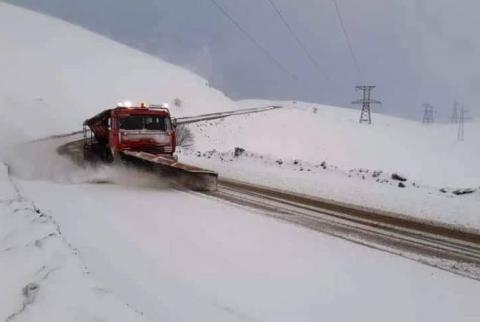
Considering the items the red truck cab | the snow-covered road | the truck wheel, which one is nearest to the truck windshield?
the red truck cab

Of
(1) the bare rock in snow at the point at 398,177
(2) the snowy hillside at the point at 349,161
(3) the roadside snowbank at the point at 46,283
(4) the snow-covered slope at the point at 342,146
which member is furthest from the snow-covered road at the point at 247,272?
(4) the snow-covered slope at the point at 342,146

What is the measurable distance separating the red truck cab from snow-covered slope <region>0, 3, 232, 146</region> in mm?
22202

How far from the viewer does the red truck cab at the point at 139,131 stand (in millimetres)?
15625

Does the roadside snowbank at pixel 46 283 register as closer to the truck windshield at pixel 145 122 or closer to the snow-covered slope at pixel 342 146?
the truck windshield at pixel 145 122

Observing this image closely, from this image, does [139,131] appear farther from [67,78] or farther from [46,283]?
[67,78]

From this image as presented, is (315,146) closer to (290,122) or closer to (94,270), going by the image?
(290,122)

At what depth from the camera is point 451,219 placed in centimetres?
1042

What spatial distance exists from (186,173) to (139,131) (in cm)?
374

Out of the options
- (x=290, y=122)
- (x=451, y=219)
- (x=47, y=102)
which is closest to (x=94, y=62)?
(x=47, y=102)

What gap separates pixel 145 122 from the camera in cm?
1608

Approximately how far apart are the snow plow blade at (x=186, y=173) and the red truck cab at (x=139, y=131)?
5.41ft

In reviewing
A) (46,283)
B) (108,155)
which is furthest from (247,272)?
(108,155)

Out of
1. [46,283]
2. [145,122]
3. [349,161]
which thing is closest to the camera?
[46,283]

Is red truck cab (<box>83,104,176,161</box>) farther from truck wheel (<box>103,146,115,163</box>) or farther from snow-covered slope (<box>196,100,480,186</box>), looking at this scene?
snow-covered slope (<box>196,100,480,186</box>)
